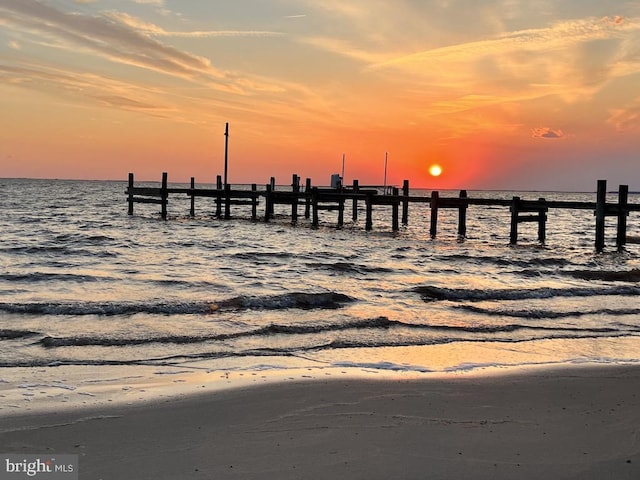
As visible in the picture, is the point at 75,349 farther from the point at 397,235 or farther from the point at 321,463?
the point at 397,235

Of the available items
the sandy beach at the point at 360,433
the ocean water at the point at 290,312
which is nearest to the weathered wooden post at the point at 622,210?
the ocean water at the point at 290,312

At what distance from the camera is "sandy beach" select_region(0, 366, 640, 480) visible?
3.70 metres

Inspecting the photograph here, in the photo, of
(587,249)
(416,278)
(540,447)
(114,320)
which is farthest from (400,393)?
(587,249)

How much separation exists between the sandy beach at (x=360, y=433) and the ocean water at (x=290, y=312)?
0.75 metres

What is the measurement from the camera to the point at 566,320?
971 cm

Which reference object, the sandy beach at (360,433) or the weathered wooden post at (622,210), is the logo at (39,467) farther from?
the weathered wooden post at (622,210)

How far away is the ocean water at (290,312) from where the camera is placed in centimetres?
661

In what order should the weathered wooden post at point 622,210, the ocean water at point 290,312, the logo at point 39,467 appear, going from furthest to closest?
the weathered wooden post at point 622,210
the ocean water at point 290,312
the logo at point 39,467

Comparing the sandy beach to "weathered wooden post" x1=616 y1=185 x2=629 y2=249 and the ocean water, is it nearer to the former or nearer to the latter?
the ocean water

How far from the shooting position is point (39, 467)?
376 cm

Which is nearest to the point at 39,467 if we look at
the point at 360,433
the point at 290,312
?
the point at 360,433

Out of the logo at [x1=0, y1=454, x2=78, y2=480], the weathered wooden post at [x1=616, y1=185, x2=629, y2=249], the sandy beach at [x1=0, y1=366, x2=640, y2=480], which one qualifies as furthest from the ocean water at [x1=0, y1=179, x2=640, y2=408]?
the weathered wooden post at [x1=616, y1=185, x2=629, y2=249]

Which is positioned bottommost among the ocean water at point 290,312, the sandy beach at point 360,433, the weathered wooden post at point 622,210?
the ocean water at point 290,312

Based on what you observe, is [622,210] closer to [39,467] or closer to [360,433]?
[360,433]
